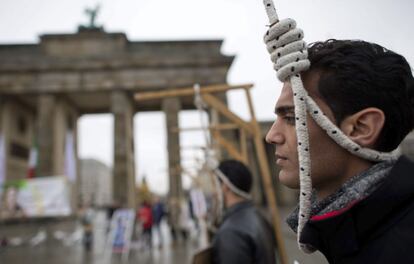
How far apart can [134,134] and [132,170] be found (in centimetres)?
512

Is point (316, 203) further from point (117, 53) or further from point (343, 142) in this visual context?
point (117, 53)

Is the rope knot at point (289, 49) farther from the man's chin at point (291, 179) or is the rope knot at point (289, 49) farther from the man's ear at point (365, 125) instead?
the man's chin at point (291, 179)

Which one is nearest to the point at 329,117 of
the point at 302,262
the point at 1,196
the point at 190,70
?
the point at 302,262

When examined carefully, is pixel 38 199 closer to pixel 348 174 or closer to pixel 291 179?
pixel 291 179

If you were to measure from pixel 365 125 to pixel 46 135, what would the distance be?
29.2m

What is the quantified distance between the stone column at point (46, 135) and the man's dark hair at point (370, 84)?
28.3 meters

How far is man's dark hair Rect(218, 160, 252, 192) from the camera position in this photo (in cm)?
313

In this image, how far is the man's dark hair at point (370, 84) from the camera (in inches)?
44.7

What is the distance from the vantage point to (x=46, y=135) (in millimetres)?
27344

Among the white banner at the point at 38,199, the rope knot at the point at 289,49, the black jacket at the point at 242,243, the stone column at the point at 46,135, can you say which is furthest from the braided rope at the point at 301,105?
the stone column at the point at 46,135

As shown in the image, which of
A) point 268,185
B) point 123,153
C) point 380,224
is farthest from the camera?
point 123,153

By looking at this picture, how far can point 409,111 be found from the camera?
1181 millimetres

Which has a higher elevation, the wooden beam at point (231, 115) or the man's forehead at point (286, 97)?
the wooden beam at point (231, 115)

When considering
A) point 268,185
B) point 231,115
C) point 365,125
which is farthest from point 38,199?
point 365,125
